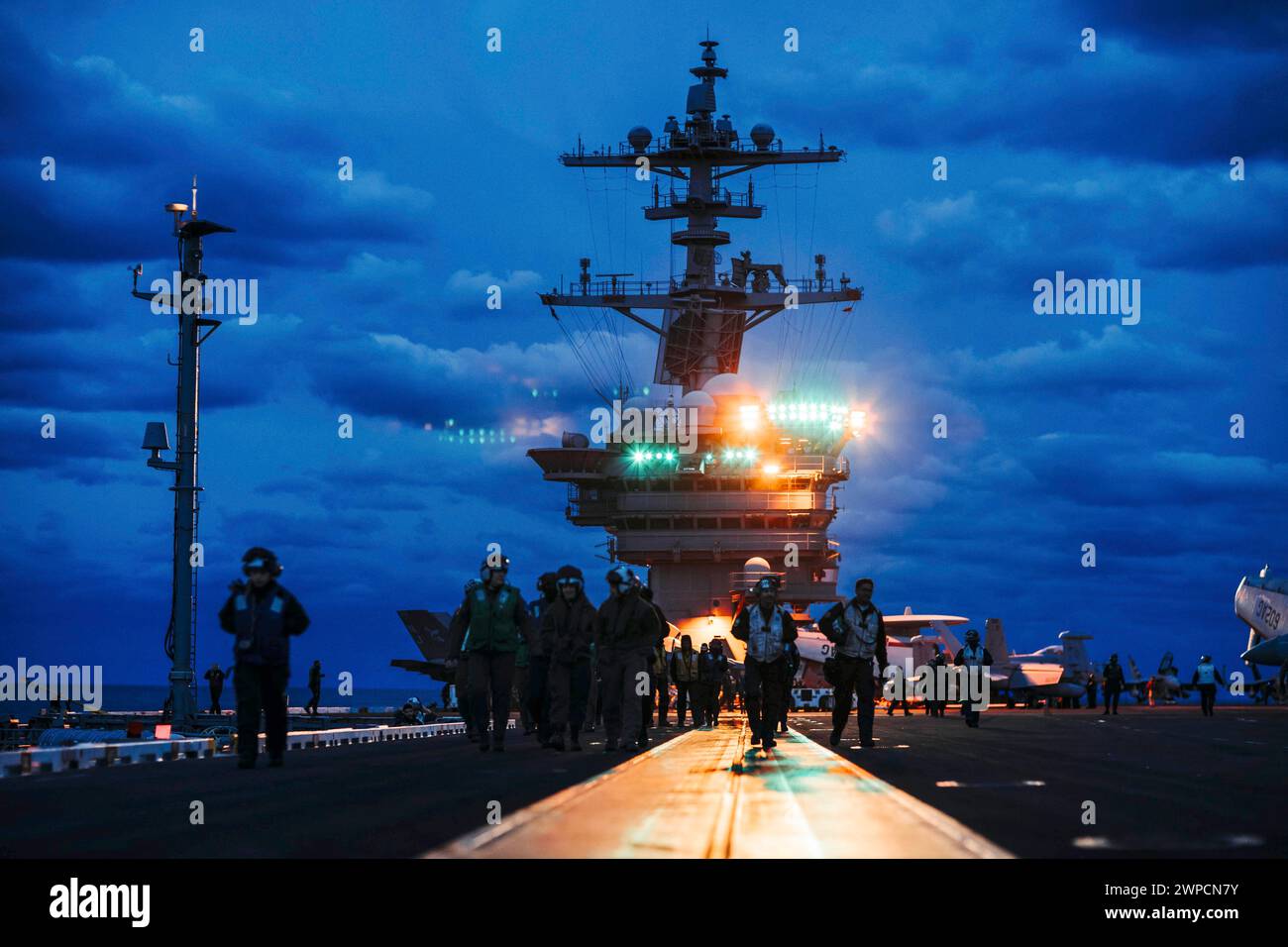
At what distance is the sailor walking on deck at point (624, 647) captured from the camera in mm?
18797

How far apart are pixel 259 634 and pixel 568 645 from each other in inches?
212

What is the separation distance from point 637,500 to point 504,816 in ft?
199

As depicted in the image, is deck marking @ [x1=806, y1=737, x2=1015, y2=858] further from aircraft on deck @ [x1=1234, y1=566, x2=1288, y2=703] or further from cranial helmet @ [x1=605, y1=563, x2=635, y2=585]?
aircraft on deck @ [x1=1234, y1=566, x2=1288, y2=703]

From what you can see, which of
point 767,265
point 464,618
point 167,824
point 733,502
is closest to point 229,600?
point 464,618

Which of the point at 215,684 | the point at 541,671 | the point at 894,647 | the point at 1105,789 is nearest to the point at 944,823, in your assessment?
the point at 1105,789

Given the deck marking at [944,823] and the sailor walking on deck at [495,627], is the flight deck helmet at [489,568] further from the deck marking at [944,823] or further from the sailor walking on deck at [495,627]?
the deck marking at [944,823]

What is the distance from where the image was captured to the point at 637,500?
229ft

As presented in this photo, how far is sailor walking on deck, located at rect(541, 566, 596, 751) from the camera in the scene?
1920cm

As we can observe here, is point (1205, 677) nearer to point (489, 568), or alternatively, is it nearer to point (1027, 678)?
point (489, 568)

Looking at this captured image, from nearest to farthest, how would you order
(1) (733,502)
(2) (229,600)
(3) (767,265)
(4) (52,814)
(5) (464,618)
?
1. (4) (52,814)
2. (2) (229,600)
3. (5) (464,618)
4. (1) (733,502)
5. (3) (767,265)

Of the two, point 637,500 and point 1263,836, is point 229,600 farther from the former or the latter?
point 637,500

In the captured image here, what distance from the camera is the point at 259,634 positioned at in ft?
48.0

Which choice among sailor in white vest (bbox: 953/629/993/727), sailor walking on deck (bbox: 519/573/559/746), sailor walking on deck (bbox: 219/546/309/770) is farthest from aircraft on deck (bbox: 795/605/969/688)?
sailor walking on deck (bbox: 219/546/309/770)

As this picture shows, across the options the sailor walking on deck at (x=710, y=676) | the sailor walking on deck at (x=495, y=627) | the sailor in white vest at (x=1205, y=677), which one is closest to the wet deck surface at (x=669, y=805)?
the sailor walking on deck at (x=495, y=627)
